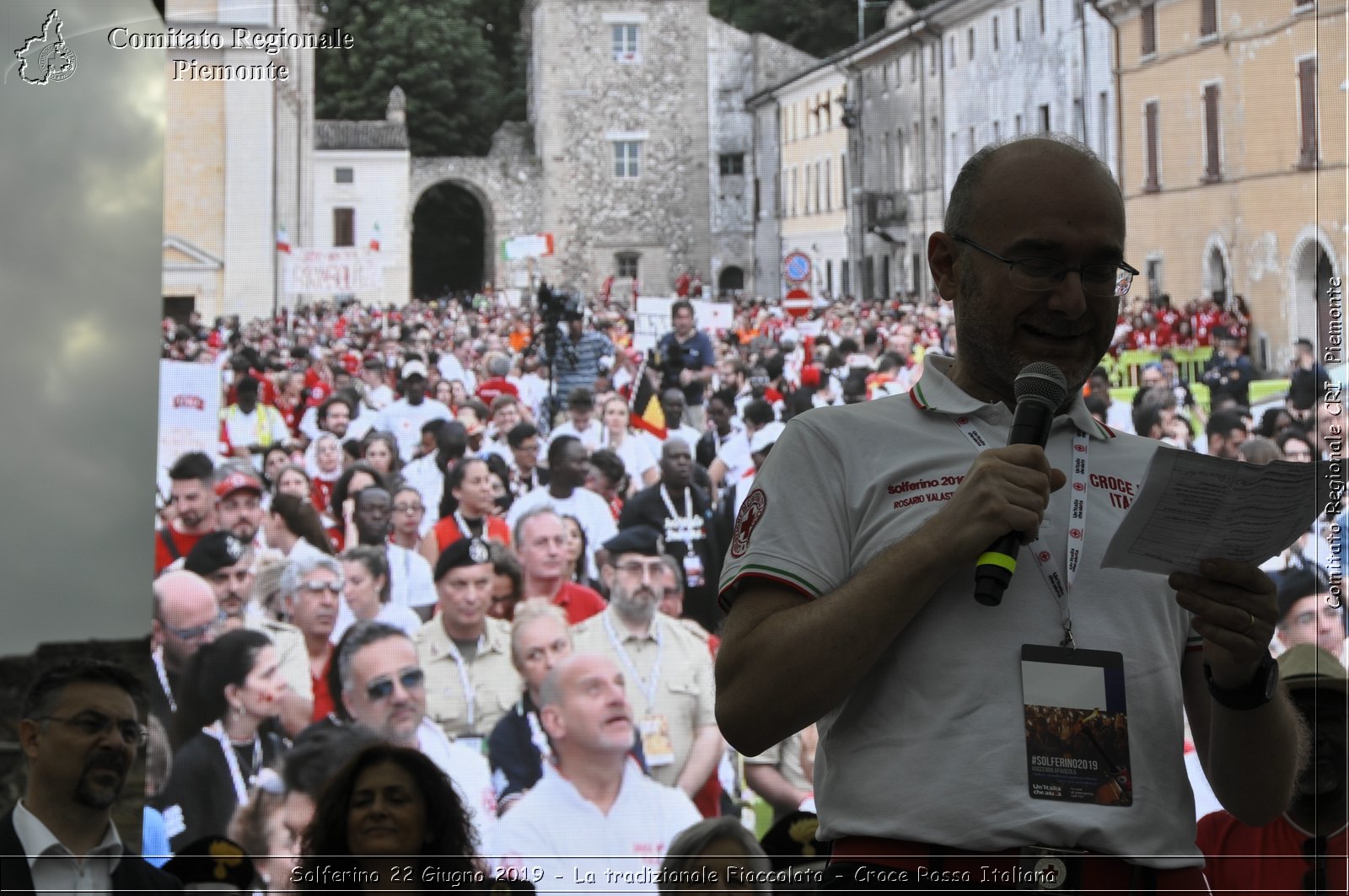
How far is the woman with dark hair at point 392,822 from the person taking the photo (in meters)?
3.04

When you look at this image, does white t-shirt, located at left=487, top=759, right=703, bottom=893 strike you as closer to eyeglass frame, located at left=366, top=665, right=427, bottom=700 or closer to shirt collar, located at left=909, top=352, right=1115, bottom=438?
eyeglass frame, located at left=366, top=665, right=427, bottom=700

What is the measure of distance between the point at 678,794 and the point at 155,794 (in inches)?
76.4

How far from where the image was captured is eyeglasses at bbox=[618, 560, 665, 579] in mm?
6324

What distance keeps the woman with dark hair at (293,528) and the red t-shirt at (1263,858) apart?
4.17 meters

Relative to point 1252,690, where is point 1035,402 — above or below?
above

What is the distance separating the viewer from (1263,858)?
305cm

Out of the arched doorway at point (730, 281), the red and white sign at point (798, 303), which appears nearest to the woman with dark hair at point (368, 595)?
the arched doorway at point (730, 281)

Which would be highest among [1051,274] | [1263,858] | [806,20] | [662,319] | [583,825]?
[806,20]

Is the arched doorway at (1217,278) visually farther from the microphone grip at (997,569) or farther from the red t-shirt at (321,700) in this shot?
the microphone grip at (997,569)

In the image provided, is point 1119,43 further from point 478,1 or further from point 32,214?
point 32,214

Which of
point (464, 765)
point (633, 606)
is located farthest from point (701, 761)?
point (464, 765)

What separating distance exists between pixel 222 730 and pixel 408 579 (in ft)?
3.19

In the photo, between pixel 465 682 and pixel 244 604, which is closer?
pixel 465 682

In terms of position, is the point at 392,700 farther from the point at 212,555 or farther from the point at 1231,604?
the point at 1231,604
